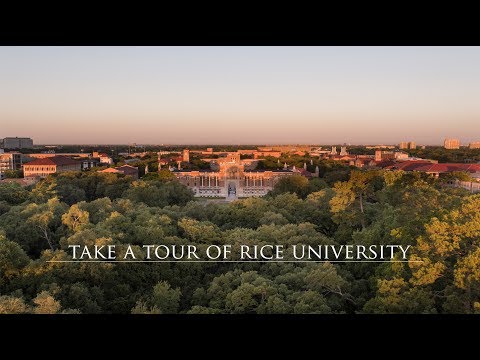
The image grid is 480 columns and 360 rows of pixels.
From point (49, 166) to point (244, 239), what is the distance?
3279 millimetres

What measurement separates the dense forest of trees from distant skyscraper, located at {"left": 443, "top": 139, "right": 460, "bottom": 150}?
0.53 metres

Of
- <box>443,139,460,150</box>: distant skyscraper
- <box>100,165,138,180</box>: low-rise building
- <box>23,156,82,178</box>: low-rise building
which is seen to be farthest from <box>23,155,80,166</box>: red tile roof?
<box>443,139,460,150</box>: distant skyscraper

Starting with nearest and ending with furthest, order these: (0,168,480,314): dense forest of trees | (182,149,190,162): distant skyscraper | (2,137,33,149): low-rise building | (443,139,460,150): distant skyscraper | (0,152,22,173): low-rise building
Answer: (0,168,480,314): dense forest of trees < (443,139,460,150): distant skyscraper < (2,137,33,149): low-rise building < (0,152,22,173): low-rise building < (182,149,190,162): distant skyscraper

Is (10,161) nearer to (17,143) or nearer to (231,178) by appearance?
(17,143)

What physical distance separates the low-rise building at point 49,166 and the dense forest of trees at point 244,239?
17 cm

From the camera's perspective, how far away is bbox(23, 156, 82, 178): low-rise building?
646 centimetres

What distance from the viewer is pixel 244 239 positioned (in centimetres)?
567

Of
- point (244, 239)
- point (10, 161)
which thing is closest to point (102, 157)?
point (10, 161)

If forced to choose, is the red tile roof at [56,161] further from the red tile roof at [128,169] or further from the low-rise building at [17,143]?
the red tile roof at [128,169]

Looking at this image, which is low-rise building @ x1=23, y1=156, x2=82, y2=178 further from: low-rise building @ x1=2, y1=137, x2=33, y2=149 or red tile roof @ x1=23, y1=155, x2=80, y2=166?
low-rise building @ x1=2, y1=137, x2=33, y2=149

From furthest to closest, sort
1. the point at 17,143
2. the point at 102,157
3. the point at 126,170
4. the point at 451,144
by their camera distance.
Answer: the point at 126,170, the point at 102,157, the point at 17,143, the point at 451,144
